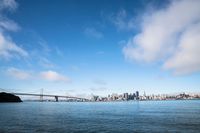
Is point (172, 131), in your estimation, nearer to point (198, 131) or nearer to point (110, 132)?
point (198, 131)

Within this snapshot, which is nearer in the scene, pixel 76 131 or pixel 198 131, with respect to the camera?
pixel 198 131

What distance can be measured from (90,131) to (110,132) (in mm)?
4049

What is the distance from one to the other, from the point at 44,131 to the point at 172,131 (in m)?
25.1

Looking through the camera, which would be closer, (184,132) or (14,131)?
(184,132)

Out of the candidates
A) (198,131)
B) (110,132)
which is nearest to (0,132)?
(110,132)

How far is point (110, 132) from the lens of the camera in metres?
43.2

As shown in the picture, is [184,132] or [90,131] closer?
[184,132]

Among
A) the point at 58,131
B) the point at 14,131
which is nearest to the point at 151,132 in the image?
the point at 58,131

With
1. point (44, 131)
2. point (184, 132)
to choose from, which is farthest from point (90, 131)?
point (184, 132)

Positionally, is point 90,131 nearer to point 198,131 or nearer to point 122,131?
point 122,131

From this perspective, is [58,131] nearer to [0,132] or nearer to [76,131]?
[76,131]

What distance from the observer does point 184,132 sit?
4144 cm

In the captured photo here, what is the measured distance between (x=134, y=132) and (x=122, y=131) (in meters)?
2.53

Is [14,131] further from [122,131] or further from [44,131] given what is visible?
[122,131]
